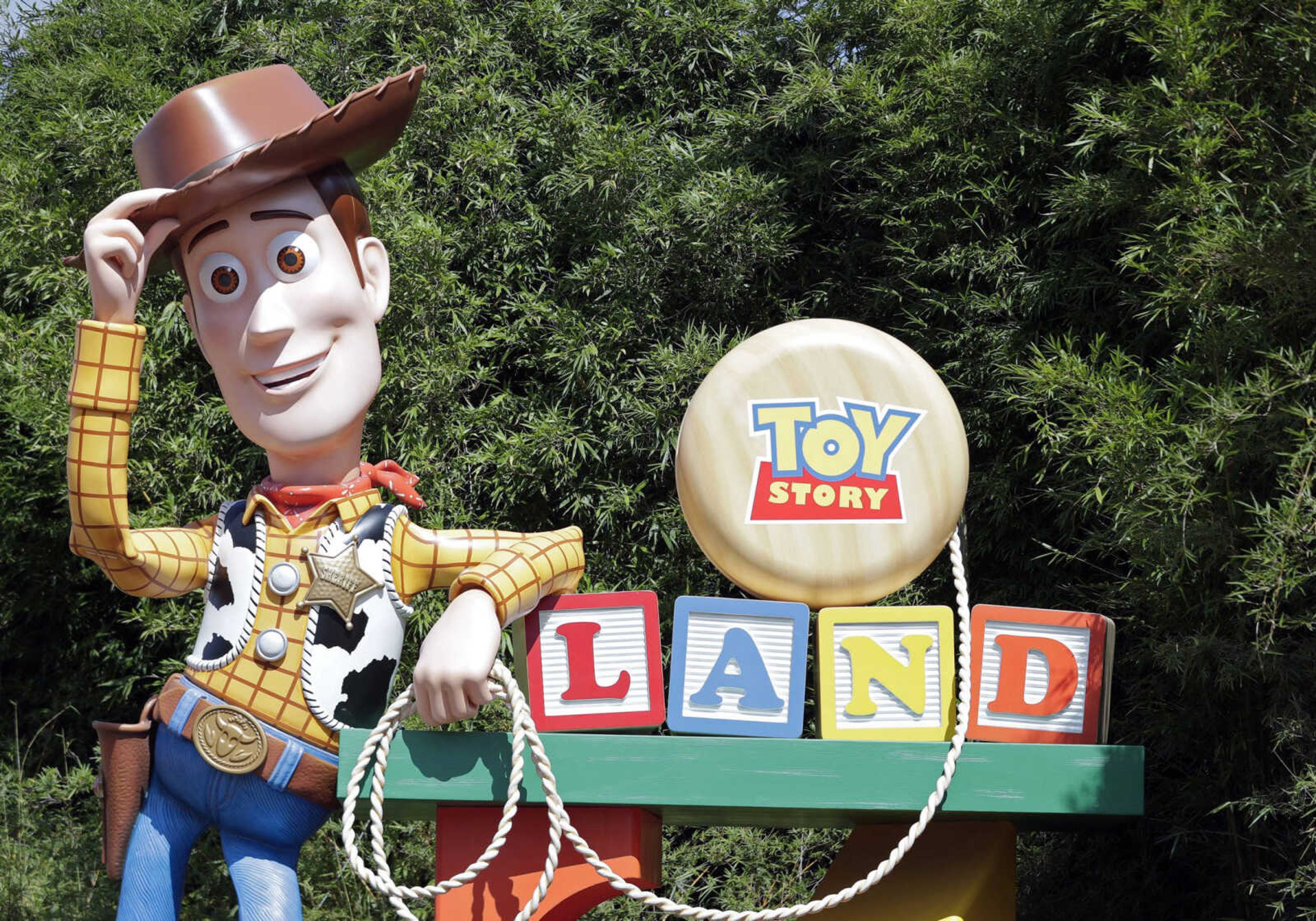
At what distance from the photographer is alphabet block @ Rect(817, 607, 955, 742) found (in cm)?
262

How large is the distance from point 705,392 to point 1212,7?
4.67 ft

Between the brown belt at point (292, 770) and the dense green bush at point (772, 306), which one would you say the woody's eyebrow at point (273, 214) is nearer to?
the brown belt at point (292, 770)

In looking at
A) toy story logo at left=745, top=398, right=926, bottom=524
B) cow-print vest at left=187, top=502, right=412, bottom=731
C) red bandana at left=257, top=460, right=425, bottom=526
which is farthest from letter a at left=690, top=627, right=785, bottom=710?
red bandana at left=257, top=460, right=425, bottom=526

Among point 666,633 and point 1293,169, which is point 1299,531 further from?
point 666,633

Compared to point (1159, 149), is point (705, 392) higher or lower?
lower

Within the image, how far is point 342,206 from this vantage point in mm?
2898

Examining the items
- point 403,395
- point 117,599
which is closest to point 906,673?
point 403,395

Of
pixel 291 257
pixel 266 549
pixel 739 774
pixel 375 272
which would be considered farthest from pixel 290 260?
pixel 739 774

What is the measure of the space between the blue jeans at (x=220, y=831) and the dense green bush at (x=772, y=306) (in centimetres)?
121

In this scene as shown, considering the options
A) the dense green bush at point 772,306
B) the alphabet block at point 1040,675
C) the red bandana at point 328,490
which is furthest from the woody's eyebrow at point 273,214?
the alphabet block at point 1040,675

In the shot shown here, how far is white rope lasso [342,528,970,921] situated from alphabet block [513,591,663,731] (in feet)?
0.27

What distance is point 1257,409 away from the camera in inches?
107

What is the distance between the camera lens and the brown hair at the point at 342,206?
9.43 ft

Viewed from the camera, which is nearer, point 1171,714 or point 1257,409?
point 1257,409
